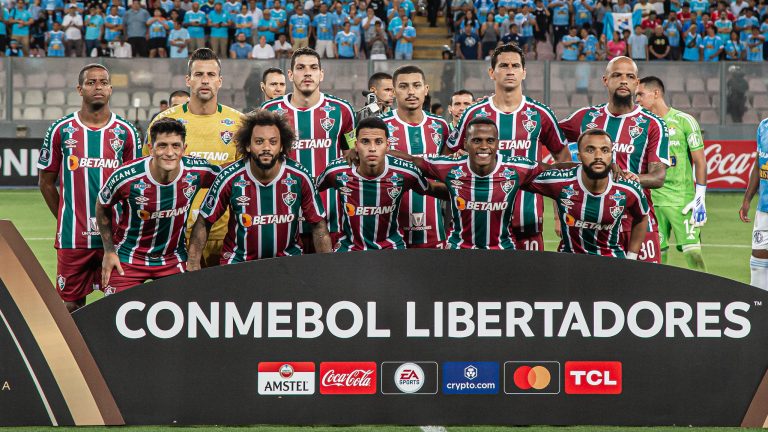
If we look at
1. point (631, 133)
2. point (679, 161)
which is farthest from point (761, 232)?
point (631, 133)

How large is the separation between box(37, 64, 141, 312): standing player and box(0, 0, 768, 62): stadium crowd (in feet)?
54.6

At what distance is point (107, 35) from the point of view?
78.8ft

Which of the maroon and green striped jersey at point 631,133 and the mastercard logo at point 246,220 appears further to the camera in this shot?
the maroon and green striped jersey at point 631,133

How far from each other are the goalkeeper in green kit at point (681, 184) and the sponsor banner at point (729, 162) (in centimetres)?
1075

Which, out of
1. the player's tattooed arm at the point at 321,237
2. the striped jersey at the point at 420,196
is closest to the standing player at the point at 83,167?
the player's tattooed arm at the point at 321,237

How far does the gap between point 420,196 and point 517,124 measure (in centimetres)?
78

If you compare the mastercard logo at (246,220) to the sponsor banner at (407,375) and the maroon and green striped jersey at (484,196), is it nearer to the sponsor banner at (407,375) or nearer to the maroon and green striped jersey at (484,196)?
the maroon and green striped jersey at (484,196)

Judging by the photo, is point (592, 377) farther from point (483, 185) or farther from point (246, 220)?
point (246, 220)

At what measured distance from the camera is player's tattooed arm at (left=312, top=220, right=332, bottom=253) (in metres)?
6.20

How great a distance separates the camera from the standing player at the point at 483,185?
6.36 metres

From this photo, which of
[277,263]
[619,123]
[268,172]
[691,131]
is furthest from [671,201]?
[277,263]

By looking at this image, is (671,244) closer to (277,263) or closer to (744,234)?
(744,234)

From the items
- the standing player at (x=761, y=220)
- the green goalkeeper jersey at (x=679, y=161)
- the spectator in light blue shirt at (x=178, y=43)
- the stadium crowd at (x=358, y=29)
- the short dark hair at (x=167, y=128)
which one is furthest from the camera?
the stadium crowd at (x=358, y=29)

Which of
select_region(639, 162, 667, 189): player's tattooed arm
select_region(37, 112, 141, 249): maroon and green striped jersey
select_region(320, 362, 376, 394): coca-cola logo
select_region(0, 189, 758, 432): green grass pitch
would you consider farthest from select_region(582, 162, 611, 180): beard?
select_region(0, 189, 758, 432): green grass pitch
